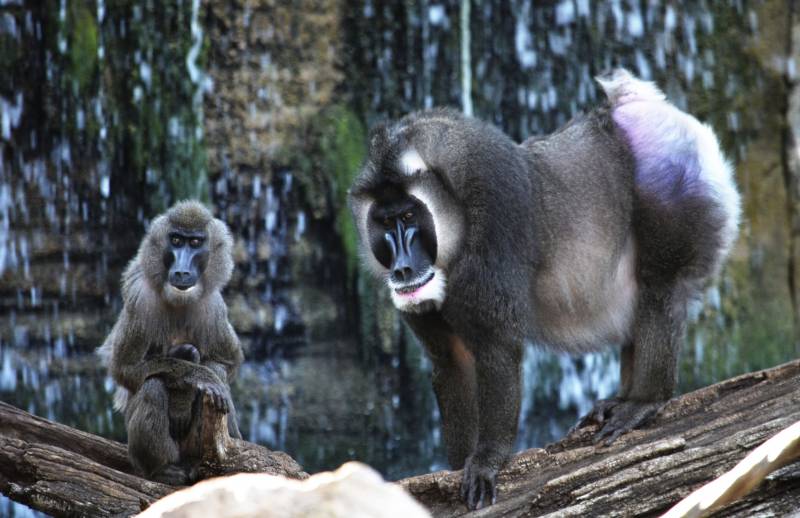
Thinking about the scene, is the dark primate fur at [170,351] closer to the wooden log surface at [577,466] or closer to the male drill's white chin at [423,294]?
the wooden log surface at [577,466]

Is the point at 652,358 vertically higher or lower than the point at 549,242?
lower

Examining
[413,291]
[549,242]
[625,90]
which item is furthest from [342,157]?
[413,291]

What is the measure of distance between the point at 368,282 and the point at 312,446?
4.83 feet

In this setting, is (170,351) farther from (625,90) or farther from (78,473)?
(625,90)

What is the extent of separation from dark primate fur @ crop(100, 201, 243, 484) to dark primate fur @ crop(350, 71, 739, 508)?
3.37 feet

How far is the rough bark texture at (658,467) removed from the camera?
13.1 feet

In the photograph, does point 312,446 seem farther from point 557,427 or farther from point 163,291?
point 163,291

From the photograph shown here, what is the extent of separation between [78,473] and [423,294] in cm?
163

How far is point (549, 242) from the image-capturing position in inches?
207

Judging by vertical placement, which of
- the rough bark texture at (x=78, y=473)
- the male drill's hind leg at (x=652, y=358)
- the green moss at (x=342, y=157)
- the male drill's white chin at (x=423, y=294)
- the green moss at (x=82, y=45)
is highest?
the green moss at (x=82, y=45)

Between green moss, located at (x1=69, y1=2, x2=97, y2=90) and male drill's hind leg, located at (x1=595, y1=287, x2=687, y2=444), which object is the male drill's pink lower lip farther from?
green moss, located at (x1=69, y1=2, x2=97, y2=90)

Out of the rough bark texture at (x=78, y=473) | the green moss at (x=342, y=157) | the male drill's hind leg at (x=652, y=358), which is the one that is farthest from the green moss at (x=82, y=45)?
the male drill's hind leg at (x=652, y=358)

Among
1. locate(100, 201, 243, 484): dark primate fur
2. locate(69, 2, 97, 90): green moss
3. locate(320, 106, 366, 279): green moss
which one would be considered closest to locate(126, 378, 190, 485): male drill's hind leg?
locate(100, 201, 243, 484): dark primate fur

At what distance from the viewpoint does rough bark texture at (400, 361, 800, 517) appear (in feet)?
13.1
